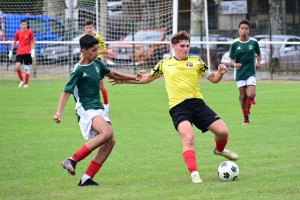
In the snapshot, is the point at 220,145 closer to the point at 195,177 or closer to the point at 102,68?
the point at 195,177

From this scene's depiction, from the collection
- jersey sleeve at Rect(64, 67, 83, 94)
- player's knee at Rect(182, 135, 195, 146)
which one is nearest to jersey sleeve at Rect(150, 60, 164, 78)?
player's knee at Rect(182, 135, 195, 146)

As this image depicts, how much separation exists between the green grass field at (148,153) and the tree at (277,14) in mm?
13245

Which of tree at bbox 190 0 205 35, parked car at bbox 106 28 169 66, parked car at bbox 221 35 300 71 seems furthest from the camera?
tree at bbox 190 0 205 35

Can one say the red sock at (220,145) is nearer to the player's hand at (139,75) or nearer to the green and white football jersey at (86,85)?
the player's hand at (139,75)

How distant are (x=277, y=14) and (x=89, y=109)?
2479cm

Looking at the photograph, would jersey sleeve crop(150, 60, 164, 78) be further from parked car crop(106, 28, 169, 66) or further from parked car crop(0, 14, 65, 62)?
parked car crop(0, 14, 65, 62)

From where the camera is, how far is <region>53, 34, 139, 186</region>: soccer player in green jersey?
305 inches

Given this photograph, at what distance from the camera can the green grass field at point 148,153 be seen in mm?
7379

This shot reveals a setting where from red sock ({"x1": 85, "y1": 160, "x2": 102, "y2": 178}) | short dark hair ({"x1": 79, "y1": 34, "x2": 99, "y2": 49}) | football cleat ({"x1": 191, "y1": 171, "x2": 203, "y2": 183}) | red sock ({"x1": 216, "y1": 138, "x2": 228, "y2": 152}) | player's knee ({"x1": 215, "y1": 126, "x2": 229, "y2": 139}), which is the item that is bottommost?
football cleat ({"x1": 191, "y1": 171, "x2": 203, "y2": 183})

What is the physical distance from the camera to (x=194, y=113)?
8320 mm

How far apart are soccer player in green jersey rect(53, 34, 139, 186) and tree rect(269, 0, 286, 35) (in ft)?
78.6

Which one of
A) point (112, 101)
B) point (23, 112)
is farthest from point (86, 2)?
point (23, 112)

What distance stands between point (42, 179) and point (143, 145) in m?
2.93

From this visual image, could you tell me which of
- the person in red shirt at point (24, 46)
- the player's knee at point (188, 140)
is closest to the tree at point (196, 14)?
the person in red shirt at point (24, 46)
